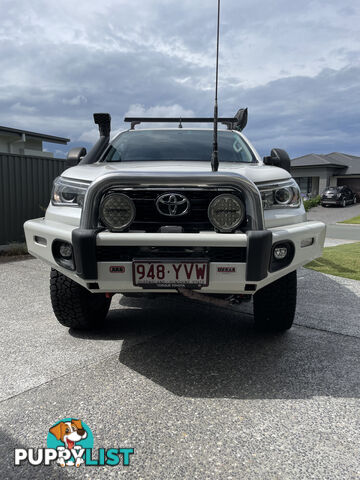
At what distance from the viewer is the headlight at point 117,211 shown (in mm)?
2434

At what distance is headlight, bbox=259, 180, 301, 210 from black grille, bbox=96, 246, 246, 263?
0.48 m

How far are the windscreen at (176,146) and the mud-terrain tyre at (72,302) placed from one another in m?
1.26

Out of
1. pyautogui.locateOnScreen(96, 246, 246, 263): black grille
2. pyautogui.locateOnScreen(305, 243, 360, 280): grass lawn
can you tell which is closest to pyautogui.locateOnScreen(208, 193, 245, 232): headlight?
pyautogui.locateOnScreen(96, 246, 246, 263): black grille

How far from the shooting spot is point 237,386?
247cm

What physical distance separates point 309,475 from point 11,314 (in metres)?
3.27

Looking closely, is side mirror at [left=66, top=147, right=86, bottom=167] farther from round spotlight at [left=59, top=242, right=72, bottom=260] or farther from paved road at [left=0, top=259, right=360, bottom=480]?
paved road at [left=0, top=259, right=360, bottom=480]

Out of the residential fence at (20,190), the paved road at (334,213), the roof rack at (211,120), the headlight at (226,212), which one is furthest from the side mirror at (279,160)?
the paved road at (334,213)

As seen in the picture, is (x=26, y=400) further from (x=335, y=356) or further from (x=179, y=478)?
(x=335, y=356)

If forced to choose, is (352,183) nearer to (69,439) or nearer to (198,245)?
(198,245)

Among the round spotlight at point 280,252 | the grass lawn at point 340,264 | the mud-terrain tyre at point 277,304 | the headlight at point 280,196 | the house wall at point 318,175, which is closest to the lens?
the round spotlight at point 280,252

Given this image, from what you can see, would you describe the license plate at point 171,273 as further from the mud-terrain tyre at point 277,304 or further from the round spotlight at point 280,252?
the mud-terrain tyre at point 277,304

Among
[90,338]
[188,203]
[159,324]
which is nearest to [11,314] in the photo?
[90,338]

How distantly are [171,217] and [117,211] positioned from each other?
0.35m

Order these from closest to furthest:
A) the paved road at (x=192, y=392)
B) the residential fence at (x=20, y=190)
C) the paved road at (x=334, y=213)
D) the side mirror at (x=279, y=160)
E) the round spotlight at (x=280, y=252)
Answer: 1. the paved road at (x=192, y=392)
2. the round spotlight at (x=280, y=252)
3. the side mirror at (x=279, y=160)
4. the residential fence at (x=20, y=190)
5. the paved road at (x=334, y=213)
